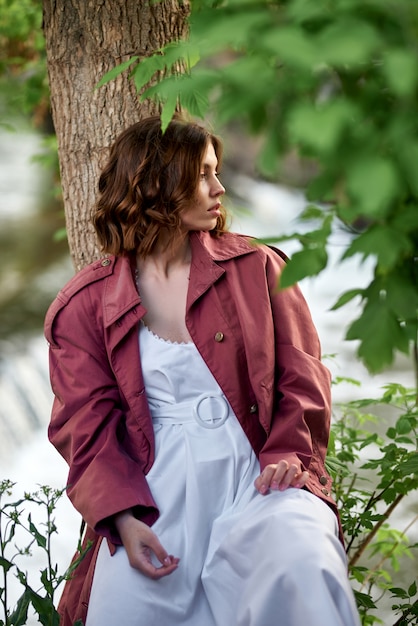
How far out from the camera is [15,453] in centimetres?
412

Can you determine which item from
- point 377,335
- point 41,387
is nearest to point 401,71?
→ point 377,335

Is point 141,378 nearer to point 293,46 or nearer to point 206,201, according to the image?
point 206,201

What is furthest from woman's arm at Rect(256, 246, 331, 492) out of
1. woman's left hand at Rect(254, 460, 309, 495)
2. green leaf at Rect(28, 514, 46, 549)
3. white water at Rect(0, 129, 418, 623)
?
white water at Rect(0, 129, 418, 623)

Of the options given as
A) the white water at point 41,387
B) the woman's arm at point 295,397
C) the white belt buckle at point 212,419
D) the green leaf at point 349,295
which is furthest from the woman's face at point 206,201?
the green leaf at point 349,295

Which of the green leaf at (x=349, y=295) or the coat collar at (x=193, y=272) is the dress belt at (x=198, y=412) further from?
the green leaf at (x=349, y=295)

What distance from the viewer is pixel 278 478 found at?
1798 millimetres

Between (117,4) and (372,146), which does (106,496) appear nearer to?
(372,146)

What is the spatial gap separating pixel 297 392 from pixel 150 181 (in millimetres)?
613

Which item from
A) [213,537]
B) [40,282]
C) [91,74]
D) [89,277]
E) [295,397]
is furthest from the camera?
[40,282]

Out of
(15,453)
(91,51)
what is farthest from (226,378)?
(15,453)

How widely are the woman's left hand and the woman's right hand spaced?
9.6 inches

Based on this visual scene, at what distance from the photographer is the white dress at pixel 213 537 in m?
1.58

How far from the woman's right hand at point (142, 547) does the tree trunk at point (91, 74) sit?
2.95 feet

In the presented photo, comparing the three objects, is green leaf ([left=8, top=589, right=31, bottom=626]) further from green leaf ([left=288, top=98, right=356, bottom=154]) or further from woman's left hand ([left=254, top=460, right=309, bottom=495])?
green leaf ([left=288, top=98, right=356, bottom=154])
